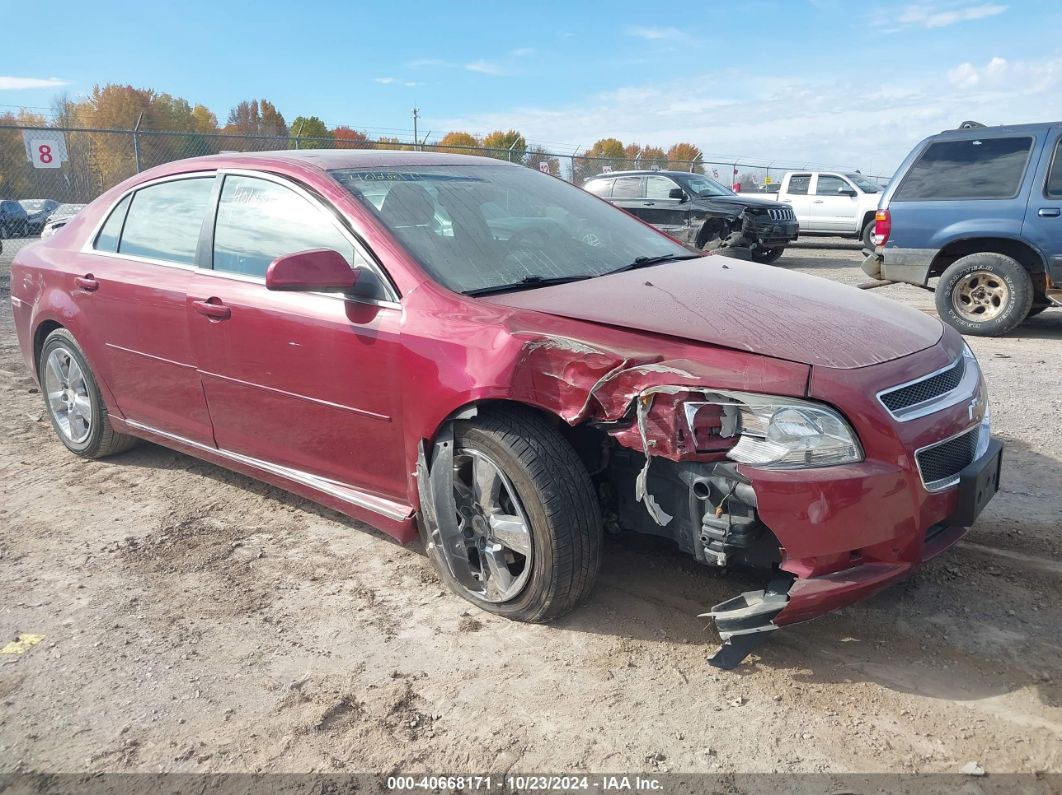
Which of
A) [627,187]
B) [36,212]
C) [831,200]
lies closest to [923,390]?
[627,187]

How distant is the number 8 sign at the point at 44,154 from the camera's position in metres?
14.9

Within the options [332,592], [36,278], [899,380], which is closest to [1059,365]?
[899,380]

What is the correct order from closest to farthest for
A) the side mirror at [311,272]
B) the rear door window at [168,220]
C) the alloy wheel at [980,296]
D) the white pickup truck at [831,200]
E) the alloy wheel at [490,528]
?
the alloy wheel at [490,528] → the side mirror at [311,272] → the rear door window at [168,220] → the alloy wheel at [980,296] → the white pickup truck at [831,200]

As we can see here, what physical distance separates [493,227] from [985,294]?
237 inches

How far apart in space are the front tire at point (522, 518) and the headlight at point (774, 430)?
501 millimetres

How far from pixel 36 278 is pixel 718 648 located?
169 inches

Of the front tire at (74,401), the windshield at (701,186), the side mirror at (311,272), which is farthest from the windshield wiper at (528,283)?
the windshield at (701,186)

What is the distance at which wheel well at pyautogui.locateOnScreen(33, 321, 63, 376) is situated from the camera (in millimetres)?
4797

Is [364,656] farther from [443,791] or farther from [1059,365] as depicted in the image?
[1059,365]

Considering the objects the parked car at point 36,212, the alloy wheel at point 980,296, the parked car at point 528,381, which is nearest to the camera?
the parked car at point 528,381

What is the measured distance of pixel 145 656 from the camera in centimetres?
289

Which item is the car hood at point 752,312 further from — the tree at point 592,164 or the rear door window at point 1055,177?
the tree at point 592,164

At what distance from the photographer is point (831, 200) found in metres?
17.6

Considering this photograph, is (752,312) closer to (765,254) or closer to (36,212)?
(765,254)
